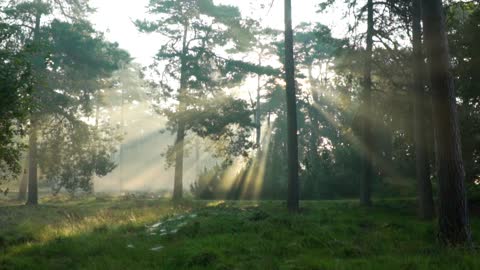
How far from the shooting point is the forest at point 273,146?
9023 mm

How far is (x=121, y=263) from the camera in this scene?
8422 millimetres

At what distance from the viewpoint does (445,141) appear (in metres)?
9.02

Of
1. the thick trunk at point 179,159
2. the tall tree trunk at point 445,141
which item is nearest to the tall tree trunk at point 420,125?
the tall tree trunk at point 445,141

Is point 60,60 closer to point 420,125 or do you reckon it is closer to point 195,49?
point 195,49

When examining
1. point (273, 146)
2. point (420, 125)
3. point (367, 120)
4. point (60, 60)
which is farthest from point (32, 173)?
point (420, 125)

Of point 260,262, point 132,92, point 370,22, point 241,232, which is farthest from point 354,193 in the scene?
point 132,92

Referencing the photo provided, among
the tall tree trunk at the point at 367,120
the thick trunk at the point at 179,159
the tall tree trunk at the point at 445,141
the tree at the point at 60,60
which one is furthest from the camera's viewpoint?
the thick trunk at the point at 179,159

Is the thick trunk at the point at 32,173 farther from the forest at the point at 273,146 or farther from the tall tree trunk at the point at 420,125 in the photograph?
the tall tree trunk at the point at 420,125

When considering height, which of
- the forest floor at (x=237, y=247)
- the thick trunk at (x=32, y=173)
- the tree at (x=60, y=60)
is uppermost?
the tree at (x=60, y=60)

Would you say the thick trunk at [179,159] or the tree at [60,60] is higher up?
the tree at [60,60]

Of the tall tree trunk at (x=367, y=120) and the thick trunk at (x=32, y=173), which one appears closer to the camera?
the tall tree trunk at (x=367, y=120)

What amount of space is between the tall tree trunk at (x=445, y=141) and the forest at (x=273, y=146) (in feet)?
0.09

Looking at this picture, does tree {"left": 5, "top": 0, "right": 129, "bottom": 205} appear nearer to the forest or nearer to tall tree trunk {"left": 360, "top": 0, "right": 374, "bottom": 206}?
the forest

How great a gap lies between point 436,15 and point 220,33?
2495 cm
